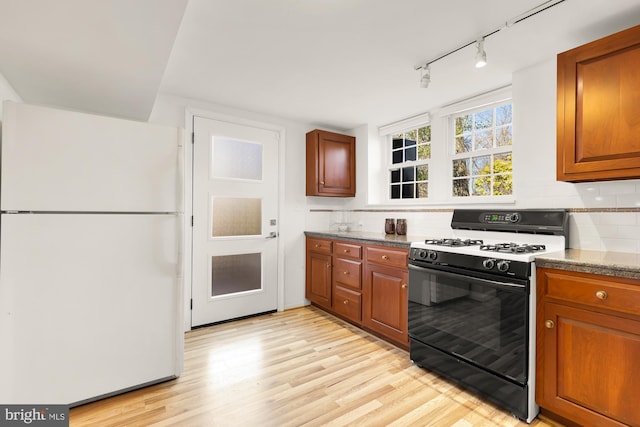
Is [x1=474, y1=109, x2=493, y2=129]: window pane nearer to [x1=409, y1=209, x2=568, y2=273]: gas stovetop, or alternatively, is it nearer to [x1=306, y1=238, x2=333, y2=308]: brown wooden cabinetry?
[x1=409, y1=209, x2=568, y2=273]: gas stovetop

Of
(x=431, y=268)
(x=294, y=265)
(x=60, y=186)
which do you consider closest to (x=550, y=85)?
(x=431, y=268)

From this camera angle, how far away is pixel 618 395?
1459 millimetres

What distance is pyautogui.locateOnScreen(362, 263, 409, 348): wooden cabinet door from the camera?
99.0 inches

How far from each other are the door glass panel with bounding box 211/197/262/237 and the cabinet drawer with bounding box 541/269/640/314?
2668mm

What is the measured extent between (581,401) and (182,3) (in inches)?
106

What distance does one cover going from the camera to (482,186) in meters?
2.90

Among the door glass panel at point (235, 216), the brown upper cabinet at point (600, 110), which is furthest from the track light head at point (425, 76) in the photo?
the door glass panel at point (235, 216)

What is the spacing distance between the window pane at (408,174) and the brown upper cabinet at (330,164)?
64 cm

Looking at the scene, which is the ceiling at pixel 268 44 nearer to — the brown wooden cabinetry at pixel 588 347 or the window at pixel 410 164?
the window at pixel 410 164

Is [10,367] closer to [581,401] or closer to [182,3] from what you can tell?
[182,3]

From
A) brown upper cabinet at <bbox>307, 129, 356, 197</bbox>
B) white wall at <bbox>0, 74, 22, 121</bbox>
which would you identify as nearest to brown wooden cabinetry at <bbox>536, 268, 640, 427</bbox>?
brown upper cabinet at <bbox>307, 129, 356, 197</bbox>

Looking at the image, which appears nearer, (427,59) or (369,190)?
(427,59)

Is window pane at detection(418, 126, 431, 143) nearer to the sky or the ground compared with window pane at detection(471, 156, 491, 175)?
nearer to the sky

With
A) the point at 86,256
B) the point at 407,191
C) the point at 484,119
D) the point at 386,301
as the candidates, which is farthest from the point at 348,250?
the point at 86,256
